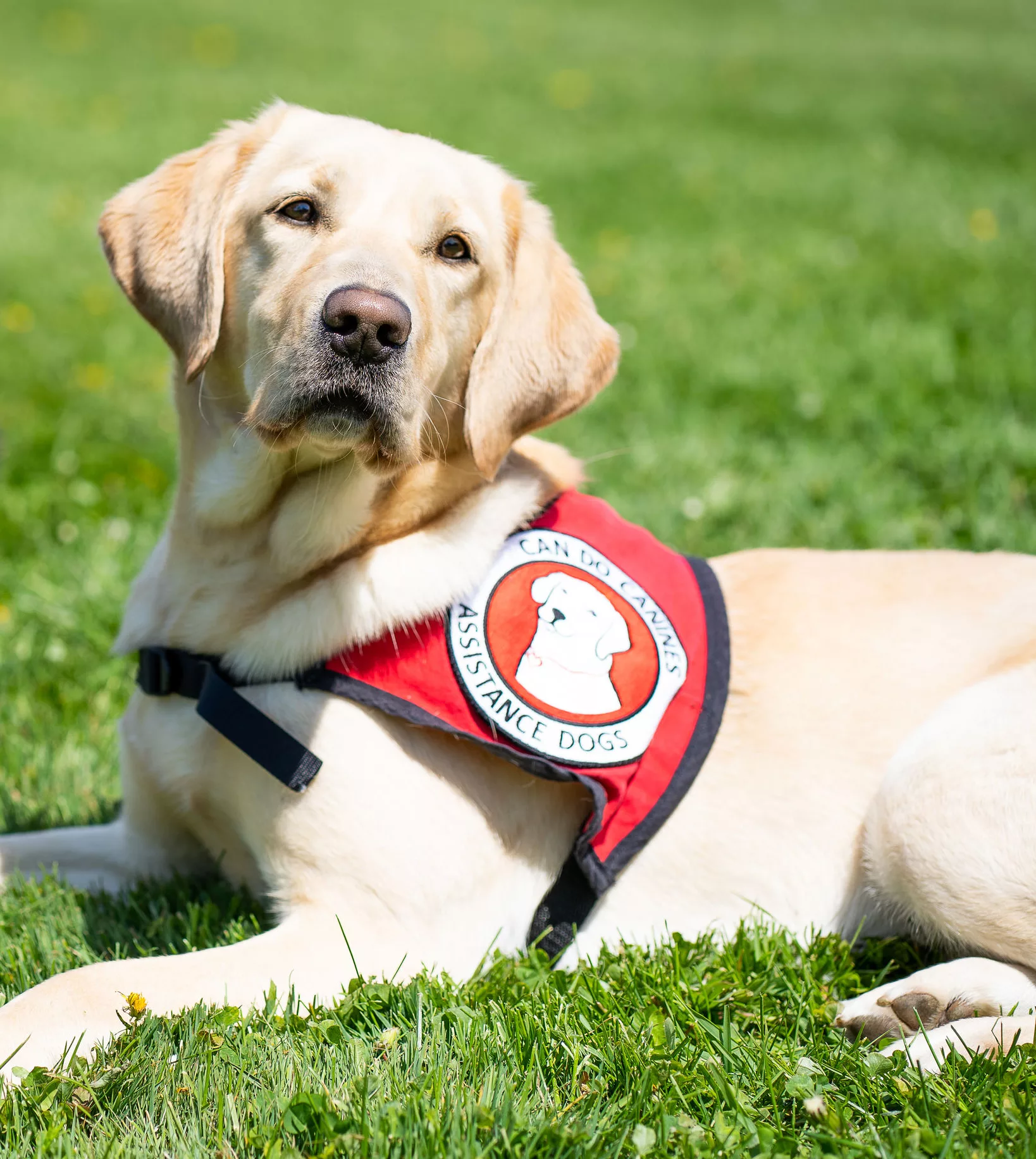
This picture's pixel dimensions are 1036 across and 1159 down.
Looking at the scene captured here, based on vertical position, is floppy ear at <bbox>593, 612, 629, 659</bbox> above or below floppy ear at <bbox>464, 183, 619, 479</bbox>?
below

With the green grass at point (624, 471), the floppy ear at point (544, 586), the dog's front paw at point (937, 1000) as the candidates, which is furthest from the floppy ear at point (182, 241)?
the dog's front paw at point (937, 1000)

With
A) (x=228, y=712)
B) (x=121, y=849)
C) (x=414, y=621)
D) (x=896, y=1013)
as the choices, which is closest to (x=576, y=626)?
(x=414, y=621)

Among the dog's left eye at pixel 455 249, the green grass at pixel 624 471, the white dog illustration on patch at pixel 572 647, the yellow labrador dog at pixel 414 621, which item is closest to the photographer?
the green grass at pixel 624 471

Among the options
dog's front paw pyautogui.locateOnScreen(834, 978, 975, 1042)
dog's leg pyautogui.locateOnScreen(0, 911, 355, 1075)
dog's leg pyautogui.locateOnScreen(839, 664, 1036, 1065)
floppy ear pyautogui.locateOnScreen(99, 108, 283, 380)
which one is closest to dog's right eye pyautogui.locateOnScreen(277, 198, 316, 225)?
floppy ear pyautogui.locateOnScreen(99, 108, 283, 380)

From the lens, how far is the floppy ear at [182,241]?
2693mm

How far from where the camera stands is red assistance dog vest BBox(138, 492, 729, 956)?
2.59 m

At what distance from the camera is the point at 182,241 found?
8.98ft

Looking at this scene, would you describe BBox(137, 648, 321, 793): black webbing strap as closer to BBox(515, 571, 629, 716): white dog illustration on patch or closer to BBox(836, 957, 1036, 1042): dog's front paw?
BBox(515, 571, 629, 716): white dog illustration on patch

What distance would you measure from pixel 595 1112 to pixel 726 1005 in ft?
1.85

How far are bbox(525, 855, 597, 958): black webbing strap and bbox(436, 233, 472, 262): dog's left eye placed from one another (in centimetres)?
146

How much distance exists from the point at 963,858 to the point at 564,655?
100 cm

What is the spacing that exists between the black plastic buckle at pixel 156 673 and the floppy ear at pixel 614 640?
99 cm

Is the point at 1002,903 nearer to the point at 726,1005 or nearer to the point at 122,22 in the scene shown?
the point at 726,1005

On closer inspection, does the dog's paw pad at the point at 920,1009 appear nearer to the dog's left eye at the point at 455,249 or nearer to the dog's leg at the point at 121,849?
the dog's leg at the point at 121,849
